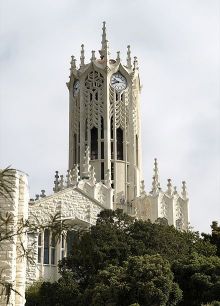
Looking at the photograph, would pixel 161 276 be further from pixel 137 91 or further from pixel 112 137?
pixel 137 91

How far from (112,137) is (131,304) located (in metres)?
32.2

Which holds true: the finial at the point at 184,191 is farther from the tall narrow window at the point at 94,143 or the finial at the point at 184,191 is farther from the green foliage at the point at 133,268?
the green foliage at the point at 133,268

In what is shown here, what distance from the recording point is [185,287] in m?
30.8

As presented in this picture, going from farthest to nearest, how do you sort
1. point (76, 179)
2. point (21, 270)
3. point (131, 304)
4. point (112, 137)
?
point (112, 137), point (76, 179), point (131, 304), point (21, 270)

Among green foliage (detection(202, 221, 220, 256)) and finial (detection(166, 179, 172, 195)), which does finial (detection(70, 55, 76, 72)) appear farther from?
green foliage (detection(202, 221, 220, 256))

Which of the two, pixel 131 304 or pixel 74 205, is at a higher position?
pixel 74 205

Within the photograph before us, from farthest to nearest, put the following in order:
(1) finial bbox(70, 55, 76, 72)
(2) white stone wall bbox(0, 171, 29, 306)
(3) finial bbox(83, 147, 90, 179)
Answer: (1) finial bbox(70, 55, 76, 72) < (3) finial bbox(83, 147, 90, 179) < (2) white stone wall bbox(0, 171, 29, 306)

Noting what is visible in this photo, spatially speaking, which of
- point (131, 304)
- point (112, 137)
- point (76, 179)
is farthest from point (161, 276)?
point (112, 137)

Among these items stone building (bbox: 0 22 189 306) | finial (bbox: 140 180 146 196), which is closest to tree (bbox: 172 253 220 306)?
stone building (bbox: 0 22 189 306)

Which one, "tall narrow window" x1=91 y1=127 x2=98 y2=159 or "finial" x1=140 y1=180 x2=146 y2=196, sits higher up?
"tall narrow window" x1=91 y1=127 x2=98 y2=159

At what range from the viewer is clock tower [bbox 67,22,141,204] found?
57562 millimetres

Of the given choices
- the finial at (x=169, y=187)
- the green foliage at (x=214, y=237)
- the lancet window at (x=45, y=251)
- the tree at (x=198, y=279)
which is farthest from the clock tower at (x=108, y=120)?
the tree at (x=198, y=279)

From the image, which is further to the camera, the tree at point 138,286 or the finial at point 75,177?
the finial at point 75,177

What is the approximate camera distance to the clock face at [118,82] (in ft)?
198
